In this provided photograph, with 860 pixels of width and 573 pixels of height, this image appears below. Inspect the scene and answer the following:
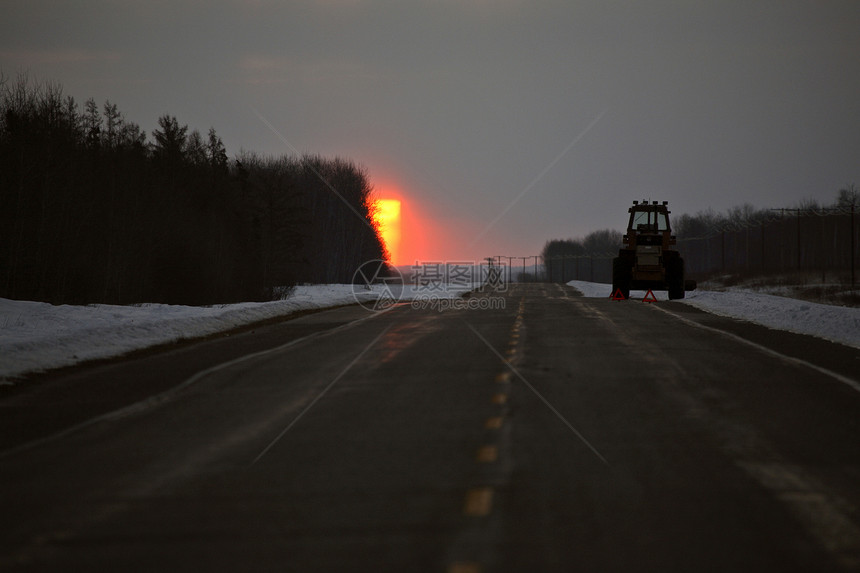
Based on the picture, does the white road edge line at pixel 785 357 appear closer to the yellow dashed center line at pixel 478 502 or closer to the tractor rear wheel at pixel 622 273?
the tractor rear wheel at pixel 622 273

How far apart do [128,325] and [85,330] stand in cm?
199

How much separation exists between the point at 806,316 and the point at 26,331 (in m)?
22.3

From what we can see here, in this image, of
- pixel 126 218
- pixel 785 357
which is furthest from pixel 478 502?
pixel 126 218

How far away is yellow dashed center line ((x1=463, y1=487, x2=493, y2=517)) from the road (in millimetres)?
32

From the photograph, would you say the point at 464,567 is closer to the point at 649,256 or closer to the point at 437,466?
the point at 437,466

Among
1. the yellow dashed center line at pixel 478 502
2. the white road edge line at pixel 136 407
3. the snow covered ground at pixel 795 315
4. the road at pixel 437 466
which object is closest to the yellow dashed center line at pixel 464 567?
the road at pixel 437 466

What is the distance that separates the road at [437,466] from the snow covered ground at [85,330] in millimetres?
1236

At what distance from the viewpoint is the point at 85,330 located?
20141mm

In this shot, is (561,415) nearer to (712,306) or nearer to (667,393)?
(667,393)

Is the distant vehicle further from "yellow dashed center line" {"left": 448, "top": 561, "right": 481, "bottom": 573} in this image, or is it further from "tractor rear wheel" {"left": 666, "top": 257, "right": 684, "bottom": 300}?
"yellow dashed center line" {"left": 448, "top": 561, "right": 481, "bottom": 573}

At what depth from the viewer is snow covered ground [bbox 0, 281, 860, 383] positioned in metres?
16.9

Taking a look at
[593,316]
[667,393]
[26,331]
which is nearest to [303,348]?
[26,331]

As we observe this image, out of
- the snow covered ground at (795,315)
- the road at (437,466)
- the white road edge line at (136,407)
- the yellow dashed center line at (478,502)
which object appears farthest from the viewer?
the snow covered ground at (795,315)

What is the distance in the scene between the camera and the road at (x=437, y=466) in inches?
217
